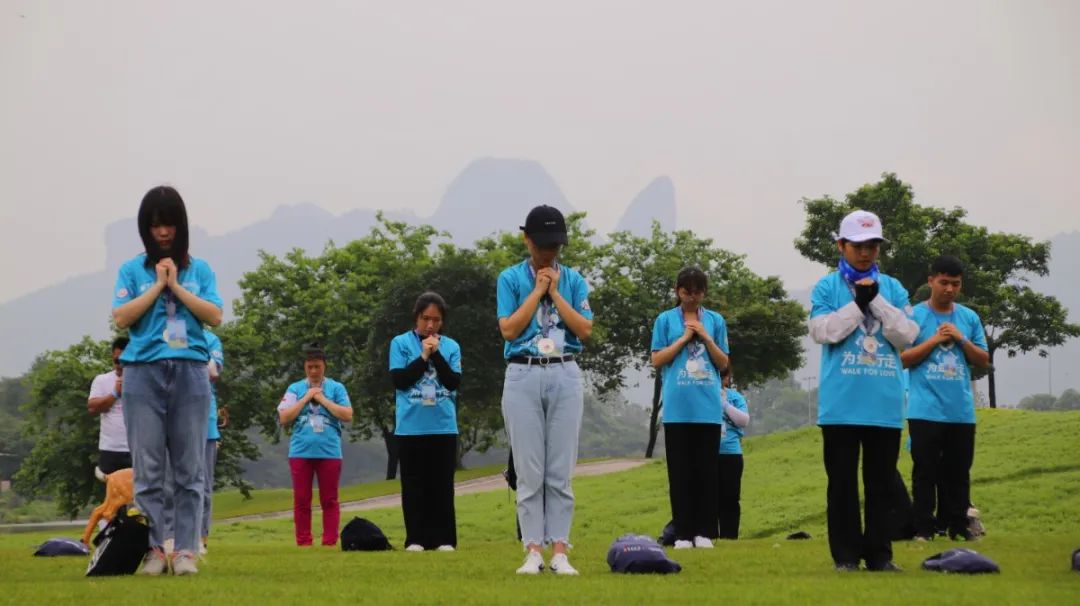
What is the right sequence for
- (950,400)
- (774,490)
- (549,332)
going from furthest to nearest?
(774,490), (950,400), (549,332)

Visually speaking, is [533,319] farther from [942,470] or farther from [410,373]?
[942,470]

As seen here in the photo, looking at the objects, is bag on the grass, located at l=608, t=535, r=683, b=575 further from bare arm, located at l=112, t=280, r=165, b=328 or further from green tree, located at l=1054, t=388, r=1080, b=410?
green tree, located at l=1054, t=388, r=1080, b=410

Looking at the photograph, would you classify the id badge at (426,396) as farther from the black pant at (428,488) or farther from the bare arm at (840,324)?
the bare arm at (840,324)

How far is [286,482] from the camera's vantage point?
129250mm

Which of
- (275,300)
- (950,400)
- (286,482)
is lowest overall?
(286,482)

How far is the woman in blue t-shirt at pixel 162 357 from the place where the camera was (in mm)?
9492

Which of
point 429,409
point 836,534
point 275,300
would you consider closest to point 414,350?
point 429,409

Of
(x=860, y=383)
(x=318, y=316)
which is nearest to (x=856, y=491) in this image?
(x=860, y=383)

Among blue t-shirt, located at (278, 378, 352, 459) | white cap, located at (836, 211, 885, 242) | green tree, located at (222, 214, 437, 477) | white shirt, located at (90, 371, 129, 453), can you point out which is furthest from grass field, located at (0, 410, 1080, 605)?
green tree, located at (222, 214, 437, 477)

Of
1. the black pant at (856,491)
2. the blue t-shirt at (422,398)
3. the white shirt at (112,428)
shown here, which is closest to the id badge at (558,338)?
the black pant at (856,491)

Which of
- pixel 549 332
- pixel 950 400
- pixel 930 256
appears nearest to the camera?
pixel 549 332

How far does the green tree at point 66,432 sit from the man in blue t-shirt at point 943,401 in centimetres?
4321

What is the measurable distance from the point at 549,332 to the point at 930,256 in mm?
63859

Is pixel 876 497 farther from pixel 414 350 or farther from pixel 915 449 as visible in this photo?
pixel 414 350
